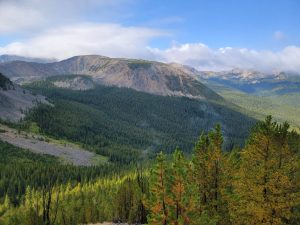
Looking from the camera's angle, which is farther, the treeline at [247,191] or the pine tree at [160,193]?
the pine tree at [160,193]

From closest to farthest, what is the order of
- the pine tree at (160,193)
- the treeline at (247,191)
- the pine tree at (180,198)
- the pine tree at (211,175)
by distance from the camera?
the pine tree at (180,198)
the treeline at (247,191)
the pine tree at (160,193)
the pine tree at (211,175)

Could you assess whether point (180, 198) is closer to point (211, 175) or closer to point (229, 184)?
point (211, 175)

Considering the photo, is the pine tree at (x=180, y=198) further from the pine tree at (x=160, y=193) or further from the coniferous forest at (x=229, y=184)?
the pine tree at (x=160, y=193)

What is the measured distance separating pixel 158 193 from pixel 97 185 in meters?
141

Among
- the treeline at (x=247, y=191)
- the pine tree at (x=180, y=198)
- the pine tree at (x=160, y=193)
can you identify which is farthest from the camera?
the pine tree at (x=160, y=193)

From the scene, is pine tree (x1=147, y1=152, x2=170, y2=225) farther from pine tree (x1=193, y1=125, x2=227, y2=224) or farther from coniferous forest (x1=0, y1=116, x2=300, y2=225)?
A: pine tree (x1=193, y1=125, x2=227, y2=224)

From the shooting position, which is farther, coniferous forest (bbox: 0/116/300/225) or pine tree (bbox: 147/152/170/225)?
pine tree (bbox: 147/152/170/225)

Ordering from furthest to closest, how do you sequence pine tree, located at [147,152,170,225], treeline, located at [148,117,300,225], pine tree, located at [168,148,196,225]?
pine tree, located at [147,152,170,225]
treeline, located at [148,117,300,225]
pine tree, located at [168,148,196,225]

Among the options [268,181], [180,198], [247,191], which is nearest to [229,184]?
[247,191]

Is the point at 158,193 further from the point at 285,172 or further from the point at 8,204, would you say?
the point at 8,204

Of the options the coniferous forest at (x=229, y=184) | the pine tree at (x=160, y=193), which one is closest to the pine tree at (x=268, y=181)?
the coniferous forest at (x=229, y=184)

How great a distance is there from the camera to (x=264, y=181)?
4412cm

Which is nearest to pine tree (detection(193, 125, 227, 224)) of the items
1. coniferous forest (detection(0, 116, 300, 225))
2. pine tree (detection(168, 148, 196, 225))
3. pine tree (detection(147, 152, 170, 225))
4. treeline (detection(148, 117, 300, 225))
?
coniferous forest (detection(0, 116, 300, 225))

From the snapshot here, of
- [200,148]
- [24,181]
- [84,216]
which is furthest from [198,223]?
[24,181]
